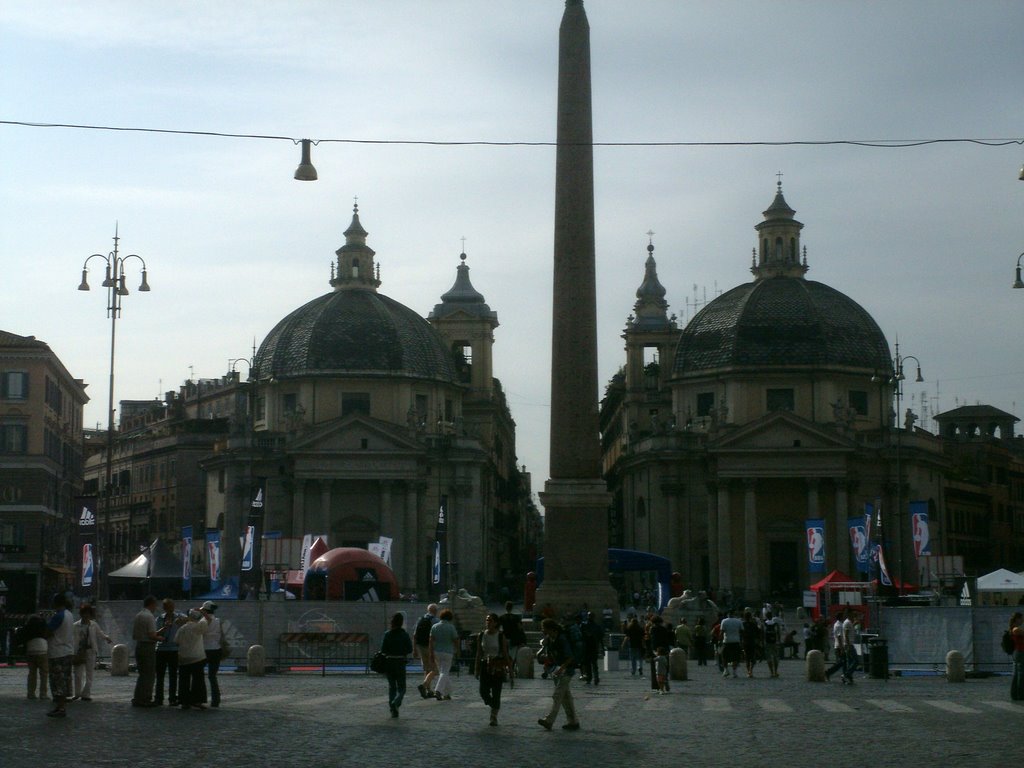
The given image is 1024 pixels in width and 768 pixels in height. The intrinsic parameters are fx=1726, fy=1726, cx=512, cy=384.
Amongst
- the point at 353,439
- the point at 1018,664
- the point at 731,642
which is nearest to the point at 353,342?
the point at 353,439

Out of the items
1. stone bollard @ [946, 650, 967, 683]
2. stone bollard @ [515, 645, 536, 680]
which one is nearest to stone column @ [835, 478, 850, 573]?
stone bollard @ [515, 645, 536, 680]

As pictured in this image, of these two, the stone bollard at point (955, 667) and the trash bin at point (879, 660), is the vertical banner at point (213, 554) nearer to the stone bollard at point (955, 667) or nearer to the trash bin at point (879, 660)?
the trash bin at point (879, 660)

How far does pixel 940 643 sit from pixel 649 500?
53.6m

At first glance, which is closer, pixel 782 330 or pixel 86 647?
pixel 86 647

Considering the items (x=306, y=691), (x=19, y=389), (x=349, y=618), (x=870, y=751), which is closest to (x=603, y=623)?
(x=349, y=618)

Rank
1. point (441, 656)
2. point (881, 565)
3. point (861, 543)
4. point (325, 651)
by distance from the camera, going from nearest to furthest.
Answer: point (441, 656) → point (325, 651) → point (881, 565) → point (861, 543)

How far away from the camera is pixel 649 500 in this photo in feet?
286

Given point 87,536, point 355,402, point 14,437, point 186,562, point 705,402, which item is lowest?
point 186,562

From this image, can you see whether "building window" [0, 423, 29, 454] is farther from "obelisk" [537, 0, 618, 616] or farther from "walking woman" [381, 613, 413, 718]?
"walking woman" [381, 613, 413, 718]

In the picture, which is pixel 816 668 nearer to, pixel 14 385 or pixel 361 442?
pixel 14 385

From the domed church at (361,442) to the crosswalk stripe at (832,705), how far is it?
54261 mm

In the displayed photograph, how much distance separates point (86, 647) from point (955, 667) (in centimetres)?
1580

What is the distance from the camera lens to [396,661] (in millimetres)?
22594

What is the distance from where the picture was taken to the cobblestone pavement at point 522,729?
16.9 meters
